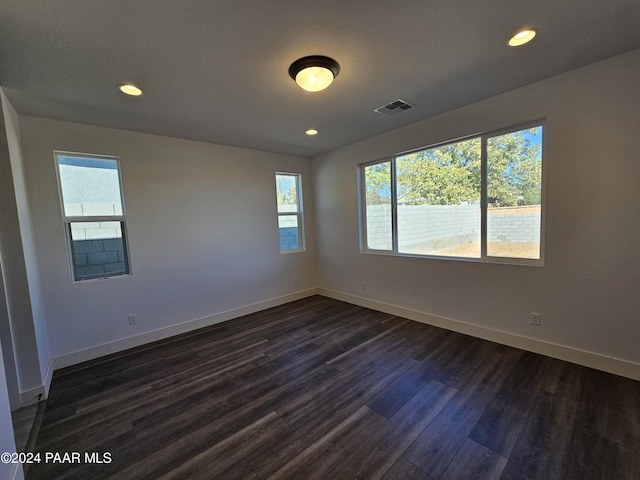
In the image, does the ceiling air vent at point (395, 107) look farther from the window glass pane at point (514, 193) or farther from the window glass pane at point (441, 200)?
the window glass pane at point (514, 193)

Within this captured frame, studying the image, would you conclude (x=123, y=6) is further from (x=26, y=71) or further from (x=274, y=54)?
(x=26, y=71)

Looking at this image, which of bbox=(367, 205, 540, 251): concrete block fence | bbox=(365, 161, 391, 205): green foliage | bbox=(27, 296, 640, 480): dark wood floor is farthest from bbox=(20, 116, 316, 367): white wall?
bbox=(367, 205, 540, 251): concrete block fence

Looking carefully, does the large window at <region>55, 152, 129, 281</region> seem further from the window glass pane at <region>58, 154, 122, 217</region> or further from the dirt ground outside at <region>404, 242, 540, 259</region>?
the dirt ground outside at <region>404, 242, 540, 259</region>

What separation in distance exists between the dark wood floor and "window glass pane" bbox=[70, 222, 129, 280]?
102 cm

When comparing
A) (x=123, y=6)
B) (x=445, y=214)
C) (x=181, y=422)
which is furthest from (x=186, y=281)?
(x=445, y=214)

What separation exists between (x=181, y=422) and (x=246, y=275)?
2.39 m

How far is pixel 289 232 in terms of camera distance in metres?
4.79

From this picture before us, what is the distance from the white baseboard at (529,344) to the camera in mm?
2180

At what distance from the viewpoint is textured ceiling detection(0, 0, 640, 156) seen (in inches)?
58.7

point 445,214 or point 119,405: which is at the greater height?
point 445,214

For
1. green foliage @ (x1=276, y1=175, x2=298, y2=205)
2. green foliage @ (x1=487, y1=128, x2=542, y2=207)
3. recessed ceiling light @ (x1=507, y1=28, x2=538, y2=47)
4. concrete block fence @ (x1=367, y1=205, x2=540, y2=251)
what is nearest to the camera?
recessed ceiling light @ (x1=507, y1=28, x2=538, y2=47)

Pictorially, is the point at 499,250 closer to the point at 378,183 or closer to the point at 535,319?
the point at 535,319

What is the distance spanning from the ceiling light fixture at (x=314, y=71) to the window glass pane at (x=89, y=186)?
258 cm

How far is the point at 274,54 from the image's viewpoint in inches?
72.7
